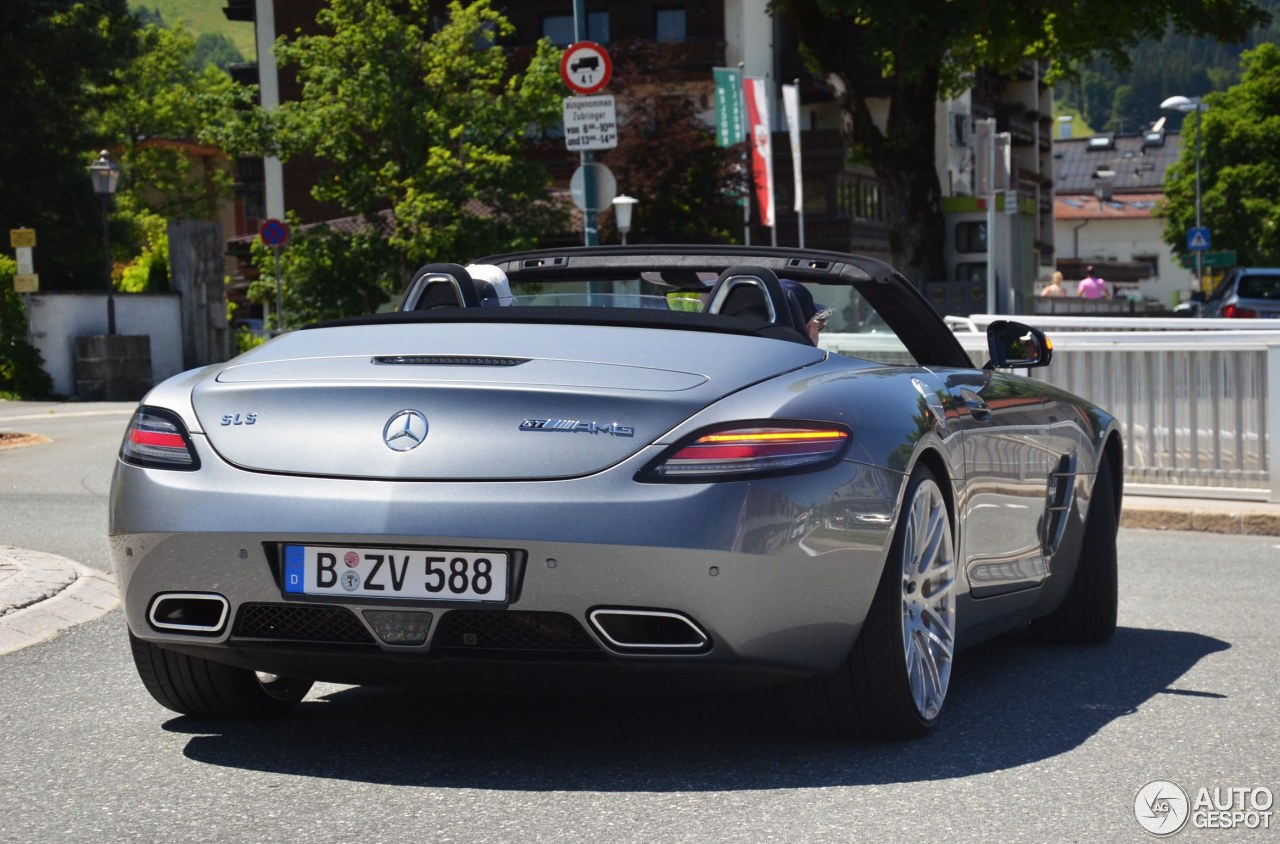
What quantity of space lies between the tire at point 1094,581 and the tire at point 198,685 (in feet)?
9.57

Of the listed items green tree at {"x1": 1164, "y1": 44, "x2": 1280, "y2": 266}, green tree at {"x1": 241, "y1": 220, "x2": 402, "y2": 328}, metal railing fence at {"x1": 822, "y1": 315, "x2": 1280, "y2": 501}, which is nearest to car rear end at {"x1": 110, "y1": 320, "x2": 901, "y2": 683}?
metal railing fence at {"x1": 822, "y1": 315, "x2": 1280, "y2": 501}

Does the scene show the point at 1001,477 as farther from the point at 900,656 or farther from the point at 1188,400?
the point at 1188,400

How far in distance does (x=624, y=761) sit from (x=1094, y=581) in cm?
268

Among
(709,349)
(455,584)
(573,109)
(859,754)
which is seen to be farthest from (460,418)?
(573,109)

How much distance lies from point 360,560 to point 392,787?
1.71 feet

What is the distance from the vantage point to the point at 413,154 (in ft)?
155

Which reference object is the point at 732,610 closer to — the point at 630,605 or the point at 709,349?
the point at 630,605

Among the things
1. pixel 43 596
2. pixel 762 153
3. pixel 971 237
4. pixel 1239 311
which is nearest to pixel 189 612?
pixel 43 596

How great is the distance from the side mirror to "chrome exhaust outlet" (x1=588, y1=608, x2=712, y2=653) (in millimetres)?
2201

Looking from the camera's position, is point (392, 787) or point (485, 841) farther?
point (392, 787)

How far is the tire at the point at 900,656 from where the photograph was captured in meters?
4.72

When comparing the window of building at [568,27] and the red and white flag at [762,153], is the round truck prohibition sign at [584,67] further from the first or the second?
the window of building at [568,27]

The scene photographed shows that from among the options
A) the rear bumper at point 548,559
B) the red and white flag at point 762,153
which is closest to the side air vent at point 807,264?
the rear bumper at point 548,559

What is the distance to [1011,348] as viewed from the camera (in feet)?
21.2
